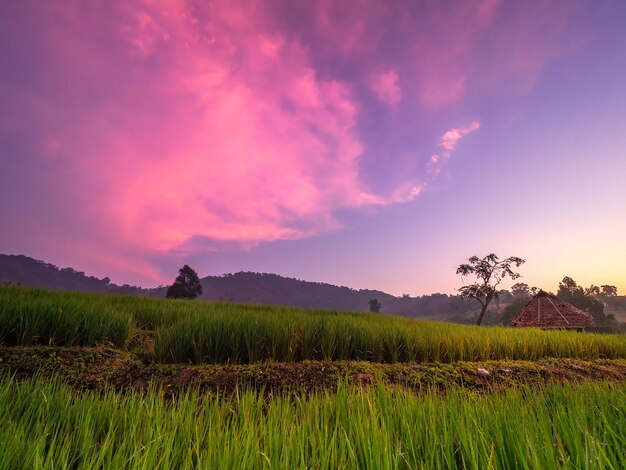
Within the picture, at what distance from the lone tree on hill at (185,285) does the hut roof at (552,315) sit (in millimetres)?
50027

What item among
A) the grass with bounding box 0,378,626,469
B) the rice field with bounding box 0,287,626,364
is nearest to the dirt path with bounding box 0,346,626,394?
the rice field with bounding box 0,287,626,364

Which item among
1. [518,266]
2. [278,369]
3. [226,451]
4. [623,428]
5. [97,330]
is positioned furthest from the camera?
[518,266]

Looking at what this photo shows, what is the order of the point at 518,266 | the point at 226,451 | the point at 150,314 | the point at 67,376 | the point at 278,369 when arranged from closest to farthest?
1. the point at 226,451
2. the point at 67,376
3. the point at 278,369
4. the point at 150,314
5. the point at 518,266

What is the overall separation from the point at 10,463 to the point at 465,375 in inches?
206

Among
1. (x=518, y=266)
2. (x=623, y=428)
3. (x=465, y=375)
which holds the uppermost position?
(x=518, y=266)

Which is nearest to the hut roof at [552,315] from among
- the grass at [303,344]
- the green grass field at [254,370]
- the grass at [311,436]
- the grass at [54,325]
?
the green grass field at [254,370]

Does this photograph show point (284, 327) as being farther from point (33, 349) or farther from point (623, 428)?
point (623, 428)

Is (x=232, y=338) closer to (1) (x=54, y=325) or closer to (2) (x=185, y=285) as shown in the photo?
(1) (x=54, y=325)

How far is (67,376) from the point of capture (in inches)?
155

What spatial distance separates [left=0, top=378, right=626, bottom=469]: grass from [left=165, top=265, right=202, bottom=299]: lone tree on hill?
60.3m

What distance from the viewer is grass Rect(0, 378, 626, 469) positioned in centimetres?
135

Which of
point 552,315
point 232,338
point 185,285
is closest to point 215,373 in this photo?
point 232,338

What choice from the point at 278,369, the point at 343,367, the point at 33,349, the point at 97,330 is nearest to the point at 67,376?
the point at 33,349

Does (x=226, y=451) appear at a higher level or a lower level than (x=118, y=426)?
higher
